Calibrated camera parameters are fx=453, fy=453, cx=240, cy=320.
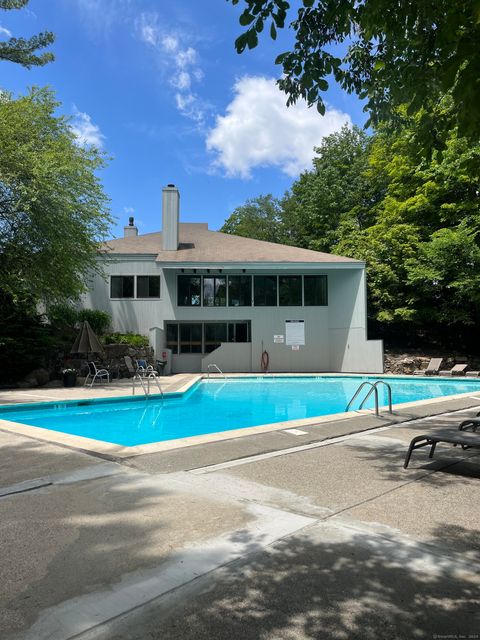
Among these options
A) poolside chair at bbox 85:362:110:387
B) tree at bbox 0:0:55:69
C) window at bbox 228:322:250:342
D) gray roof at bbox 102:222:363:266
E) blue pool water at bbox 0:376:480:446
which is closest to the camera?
blue pool water at bbox 0:376:480:446

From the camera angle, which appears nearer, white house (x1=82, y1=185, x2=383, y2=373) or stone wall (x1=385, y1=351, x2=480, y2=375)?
white house (x1=82, y1=185, x2=383, y2=373)

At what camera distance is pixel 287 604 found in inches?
91.4

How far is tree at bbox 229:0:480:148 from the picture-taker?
234 cm

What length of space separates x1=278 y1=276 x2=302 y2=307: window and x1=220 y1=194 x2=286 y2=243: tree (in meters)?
22.4

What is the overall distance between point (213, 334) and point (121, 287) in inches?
197

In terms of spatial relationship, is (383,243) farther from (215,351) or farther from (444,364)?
(215,351)

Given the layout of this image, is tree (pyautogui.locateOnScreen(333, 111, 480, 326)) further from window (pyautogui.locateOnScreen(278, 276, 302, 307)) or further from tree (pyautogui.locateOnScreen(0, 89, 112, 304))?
tree (pyautogui.locateOnScreen(0, 89, 112, 304))

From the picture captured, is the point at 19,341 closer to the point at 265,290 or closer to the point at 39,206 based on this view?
the point at 39,206

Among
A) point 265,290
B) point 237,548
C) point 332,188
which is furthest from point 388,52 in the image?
point 332,188

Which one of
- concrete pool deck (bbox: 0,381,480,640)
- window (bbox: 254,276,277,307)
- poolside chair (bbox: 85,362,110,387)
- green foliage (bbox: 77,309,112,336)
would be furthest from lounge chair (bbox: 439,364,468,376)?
concrete pool deck (bbox: 0,381,480,640)

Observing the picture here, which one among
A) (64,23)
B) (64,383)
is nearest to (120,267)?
(64,383)

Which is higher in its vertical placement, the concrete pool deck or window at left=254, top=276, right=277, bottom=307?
window at left=254, top=276, right=277, bottom=307

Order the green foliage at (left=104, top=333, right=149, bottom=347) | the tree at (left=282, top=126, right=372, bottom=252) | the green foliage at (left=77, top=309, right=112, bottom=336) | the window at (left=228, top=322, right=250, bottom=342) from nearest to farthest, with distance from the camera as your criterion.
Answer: the green foliage at (left=104, top=333, right=149, bottom=347), the green foliage at (left=77, top=309, right=112, bottom=336), the window at (left=228, top=322, right=250, bottom=342), the tree at (left=282, top=126, right=372, bottom=252)

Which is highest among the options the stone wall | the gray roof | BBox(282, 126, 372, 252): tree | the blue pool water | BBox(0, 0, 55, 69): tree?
BBox(282, 126, 372, 252): tree
